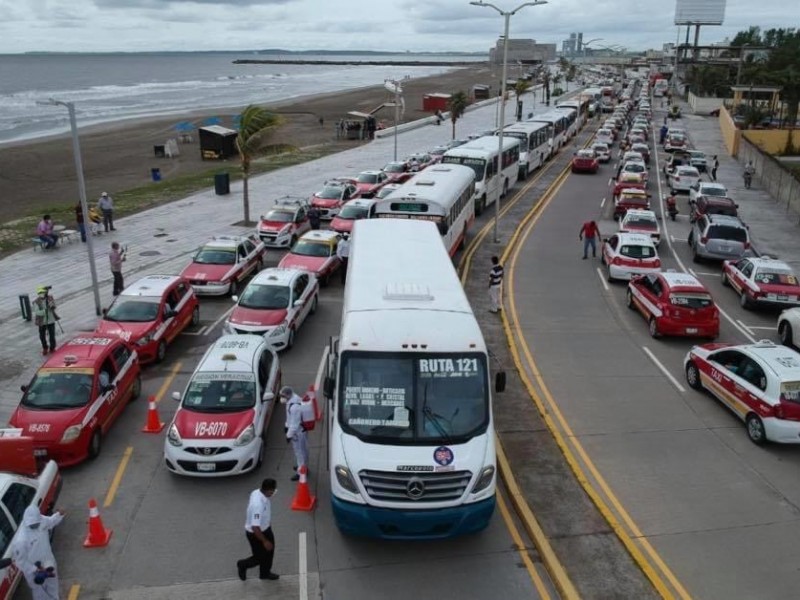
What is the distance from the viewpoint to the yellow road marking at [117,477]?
11273mm

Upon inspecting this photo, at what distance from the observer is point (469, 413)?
10008mm

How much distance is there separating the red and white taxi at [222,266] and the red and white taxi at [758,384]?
13.8m

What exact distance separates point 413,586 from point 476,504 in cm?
134

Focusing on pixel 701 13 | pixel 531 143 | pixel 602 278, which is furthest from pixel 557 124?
pixel 701 13

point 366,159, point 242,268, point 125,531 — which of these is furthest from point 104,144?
point 125,531

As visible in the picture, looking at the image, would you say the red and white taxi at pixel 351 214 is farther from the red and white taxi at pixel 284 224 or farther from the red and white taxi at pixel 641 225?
the red and white taxi at pixel 641 225

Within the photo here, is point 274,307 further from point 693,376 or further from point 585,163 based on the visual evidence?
point 585,163

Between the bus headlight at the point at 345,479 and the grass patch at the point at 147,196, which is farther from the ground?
the bus headlight at the point at 345,479

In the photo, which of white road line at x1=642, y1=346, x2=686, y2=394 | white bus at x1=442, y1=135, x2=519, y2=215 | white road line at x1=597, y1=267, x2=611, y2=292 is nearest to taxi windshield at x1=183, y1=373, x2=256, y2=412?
white road line at x1=642, y1=346, x2=686, y2=394

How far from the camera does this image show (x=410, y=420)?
9812mm

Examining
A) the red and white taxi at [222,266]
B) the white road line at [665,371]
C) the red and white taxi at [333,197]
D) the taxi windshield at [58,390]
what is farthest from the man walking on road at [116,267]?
the white road line at [665,371]

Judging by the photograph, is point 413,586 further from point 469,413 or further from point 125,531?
point 125,531

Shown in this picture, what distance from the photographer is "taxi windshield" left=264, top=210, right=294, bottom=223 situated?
29062mm

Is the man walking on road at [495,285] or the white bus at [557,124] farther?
the white bus at [557,124]
